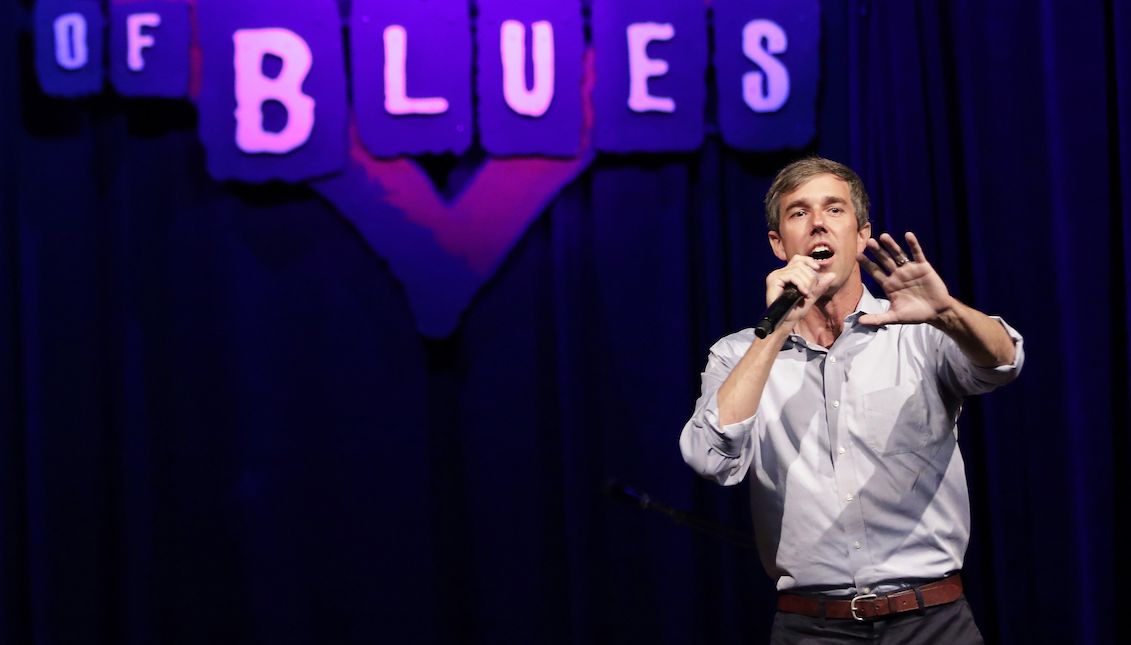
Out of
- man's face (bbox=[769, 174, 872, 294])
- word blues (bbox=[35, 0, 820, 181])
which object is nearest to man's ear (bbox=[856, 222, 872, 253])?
man's face (bbox=[769, 174, 872, 294])

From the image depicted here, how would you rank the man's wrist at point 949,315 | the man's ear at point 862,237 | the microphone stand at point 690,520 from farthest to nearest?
the microphone stand at point 690,520 < the man's ear at point 862,237 < the man's wrist at point 949,315

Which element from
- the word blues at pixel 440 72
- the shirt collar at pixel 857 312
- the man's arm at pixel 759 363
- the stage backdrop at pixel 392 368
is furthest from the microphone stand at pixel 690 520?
the word blues at pixel 440 72

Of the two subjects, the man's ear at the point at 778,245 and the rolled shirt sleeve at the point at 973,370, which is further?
the man's ear at the point at 778,245

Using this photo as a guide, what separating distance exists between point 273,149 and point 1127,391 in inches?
88.3

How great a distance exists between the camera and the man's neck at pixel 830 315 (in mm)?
1954

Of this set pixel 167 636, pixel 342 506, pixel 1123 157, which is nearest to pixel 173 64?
pixel 342 506

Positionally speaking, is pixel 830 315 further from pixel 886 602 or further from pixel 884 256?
pixel 886 602

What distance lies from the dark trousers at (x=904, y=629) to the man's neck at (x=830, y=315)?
0.49 m

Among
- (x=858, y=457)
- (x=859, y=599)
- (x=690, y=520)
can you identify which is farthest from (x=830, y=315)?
(x=690, y=520)

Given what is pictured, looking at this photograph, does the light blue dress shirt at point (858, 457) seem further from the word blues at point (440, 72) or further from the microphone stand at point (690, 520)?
the word blues at point (440, 72)

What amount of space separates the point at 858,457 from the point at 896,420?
0.29 feet

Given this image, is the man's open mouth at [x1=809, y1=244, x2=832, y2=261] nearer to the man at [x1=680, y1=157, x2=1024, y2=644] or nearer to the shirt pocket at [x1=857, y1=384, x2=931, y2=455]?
the man at [x1=680, y1=157, x2=1024, y2=644]

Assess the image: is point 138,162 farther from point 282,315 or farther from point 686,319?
point 686,319

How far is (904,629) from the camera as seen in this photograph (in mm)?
1747
